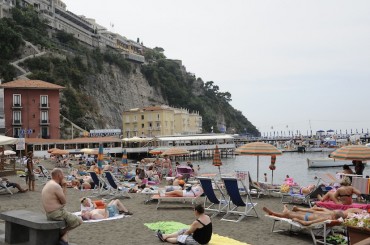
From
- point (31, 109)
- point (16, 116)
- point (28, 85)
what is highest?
point (28, 85)

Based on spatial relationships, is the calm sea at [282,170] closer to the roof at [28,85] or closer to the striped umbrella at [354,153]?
the striped umbrella at [354,153]

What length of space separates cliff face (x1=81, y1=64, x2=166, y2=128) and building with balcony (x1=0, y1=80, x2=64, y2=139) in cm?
1431

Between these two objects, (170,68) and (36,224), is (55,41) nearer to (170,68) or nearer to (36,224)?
(170,68)

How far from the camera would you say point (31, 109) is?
5622cm

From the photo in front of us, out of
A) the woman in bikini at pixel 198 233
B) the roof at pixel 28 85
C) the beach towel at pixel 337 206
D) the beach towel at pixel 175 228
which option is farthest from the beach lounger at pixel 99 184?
the roof at pixel 28 85

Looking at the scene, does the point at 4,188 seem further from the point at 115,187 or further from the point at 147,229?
the point at 147,229

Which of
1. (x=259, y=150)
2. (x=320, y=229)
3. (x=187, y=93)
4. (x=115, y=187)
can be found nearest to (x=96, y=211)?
(x=115, y=187)

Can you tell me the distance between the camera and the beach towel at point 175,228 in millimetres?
7883

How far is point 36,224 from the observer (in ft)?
21.0

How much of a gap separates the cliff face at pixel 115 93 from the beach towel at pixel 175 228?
210ft

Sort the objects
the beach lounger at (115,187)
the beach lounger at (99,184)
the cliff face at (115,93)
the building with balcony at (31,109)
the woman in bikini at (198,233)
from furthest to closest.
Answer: the cliff face at (115,93) → the building with balcony at (31,109) → the beach lounger at (99,184) → the beach lounger at (115,187) → the woman in bikini at (198,233)

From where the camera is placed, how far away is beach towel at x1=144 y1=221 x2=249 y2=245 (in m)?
7.88

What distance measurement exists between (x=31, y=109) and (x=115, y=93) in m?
35.2

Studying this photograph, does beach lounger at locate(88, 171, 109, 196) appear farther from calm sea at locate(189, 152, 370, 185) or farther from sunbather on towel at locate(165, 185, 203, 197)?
calm sea at locate(189, 152, 370, 185)
